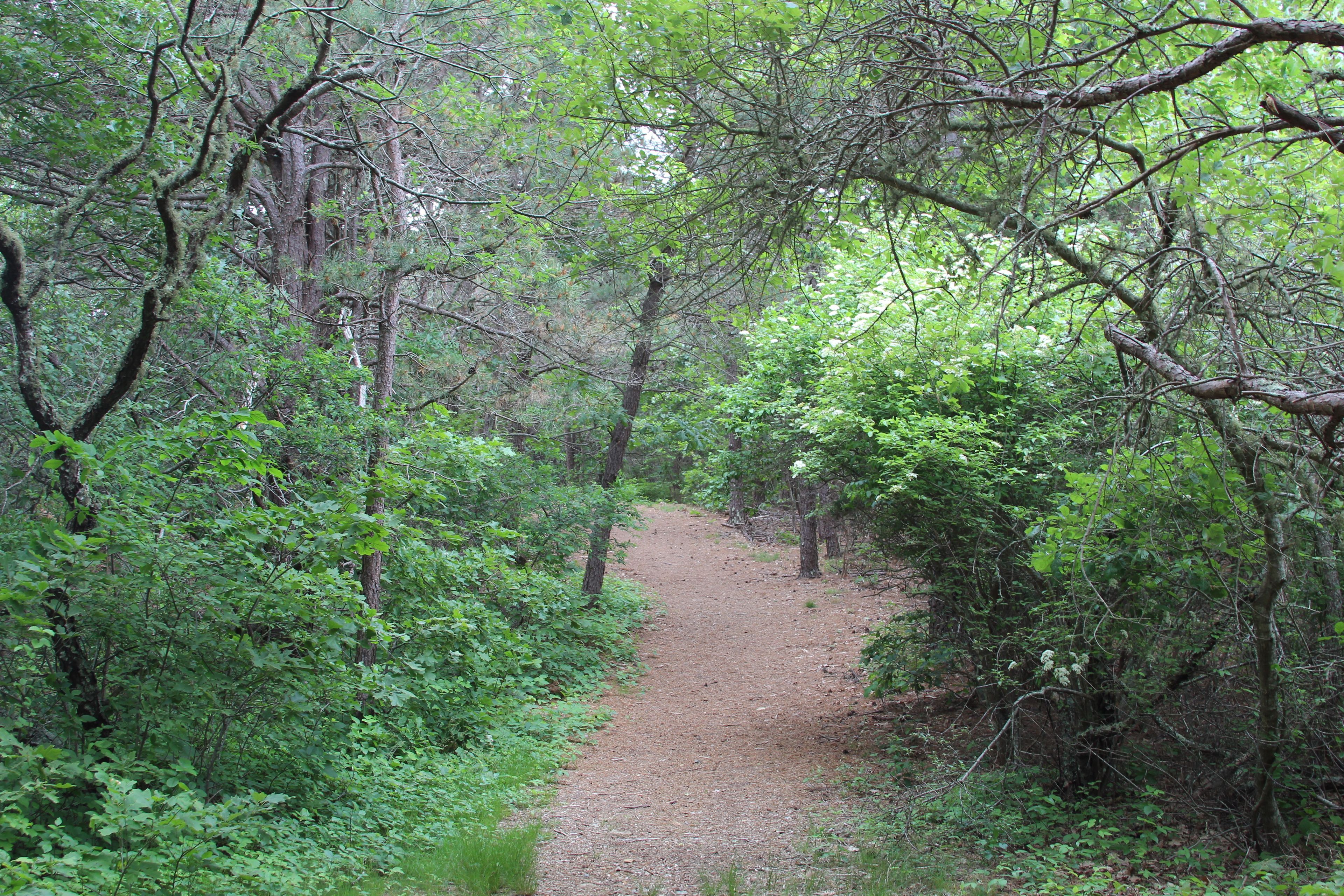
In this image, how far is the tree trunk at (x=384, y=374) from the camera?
696 cm

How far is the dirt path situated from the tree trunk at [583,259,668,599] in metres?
1.44

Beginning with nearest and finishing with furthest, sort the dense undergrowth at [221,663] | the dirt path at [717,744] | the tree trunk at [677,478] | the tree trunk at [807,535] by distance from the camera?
the dense undergrowth at [221,663]
the dirt path at [717,744]
the tree trunk at [807,535]
the tree trunk at [677,478]

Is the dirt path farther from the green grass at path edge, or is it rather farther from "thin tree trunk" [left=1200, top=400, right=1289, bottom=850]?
"thin tree trunk" [left=1200, top=400, right=1289, bottom=850]

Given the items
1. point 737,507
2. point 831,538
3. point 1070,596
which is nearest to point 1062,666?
point 1070,596

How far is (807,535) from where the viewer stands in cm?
1678

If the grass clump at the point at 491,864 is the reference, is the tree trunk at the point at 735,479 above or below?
above

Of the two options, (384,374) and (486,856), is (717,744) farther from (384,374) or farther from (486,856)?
(384,374)

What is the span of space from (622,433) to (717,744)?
585cm

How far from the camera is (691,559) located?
20.2 m

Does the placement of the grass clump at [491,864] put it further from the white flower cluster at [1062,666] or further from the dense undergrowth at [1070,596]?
the white flower cluster at [1062,666]

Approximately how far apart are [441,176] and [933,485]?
20.0ft

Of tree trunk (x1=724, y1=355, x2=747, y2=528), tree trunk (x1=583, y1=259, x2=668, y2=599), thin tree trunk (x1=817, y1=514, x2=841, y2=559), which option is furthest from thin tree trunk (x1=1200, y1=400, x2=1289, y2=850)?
thin tree trunk (x1=817, y1=514, x2=841, y2=559)

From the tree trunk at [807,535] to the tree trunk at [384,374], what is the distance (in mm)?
9702

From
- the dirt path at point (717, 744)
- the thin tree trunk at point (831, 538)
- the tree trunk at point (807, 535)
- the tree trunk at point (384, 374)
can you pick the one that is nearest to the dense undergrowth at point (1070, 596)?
the dirt path at point (717, 744)
